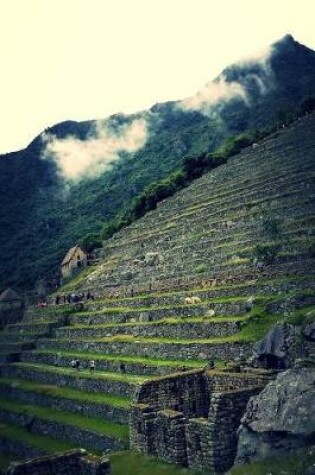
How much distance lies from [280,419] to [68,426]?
1261cm

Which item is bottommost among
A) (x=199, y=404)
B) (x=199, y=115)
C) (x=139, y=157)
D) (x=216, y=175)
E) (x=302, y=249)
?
(x=199, y=404)

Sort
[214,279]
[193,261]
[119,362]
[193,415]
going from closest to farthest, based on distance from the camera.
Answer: [193,415]
[119,362]
[214,279]
[193,261]

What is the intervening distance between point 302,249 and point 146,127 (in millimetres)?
111636

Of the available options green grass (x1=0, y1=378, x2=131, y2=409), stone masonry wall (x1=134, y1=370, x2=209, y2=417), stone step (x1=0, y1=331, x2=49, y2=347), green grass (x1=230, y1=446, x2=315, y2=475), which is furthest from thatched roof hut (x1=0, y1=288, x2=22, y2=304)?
green grass (x1=230, y1=446, x2=315, y2=475)

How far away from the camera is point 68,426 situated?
74.1 feet

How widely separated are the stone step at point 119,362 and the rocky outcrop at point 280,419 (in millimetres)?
7186

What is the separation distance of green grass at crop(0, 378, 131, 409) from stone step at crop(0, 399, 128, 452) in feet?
2.04

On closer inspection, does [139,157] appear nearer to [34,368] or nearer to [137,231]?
[137,231]

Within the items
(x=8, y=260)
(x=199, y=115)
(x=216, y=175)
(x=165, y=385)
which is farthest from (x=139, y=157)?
(x=165, y=385)

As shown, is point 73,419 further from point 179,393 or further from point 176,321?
point 179,393

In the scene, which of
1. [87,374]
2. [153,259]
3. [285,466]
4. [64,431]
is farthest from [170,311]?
[285,466]

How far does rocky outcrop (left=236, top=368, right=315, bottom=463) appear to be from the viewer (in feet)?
37.1

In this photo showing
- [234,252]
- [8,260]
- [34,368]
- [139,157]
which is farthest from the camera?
[139,157]

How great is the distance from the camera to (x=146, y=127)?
13362cm
